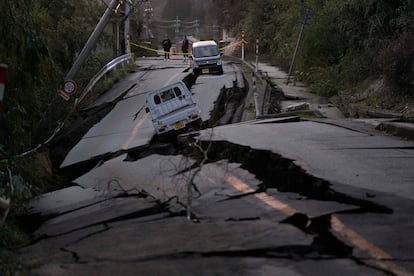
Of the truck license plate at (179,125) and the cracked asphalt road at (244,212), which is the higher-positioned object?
the cracked asphalt road at (244,212)

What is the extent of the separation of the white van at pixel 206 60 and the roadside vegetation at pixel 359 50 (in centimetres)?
414

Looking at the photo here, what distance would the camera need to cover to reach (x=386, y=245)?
651cm

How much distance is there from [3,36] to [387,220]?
19.1 feet

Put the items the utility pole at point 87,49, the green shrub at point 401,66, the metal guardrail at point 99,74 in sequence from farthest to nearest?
the metal guardrail at point 99,74
the utility pole at point 87,49
the green shrub at point 401,66

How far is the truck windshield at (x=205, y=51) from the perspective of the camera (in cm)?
3157

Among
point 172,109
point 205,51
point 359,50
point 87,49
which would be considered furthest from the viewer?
point 205,51

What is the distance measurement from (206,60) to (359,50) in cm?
897

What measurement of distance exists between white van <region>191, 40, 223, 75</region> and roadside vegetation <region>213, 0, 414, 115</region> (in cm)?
414

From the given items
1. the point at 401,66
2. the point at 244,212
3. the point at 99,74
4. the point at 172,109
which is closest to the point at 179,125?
the point at 172,109

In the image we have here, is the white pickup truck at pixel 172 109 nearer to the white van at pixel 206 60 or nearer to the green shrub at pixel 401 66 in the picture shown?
the green shrub at pixel 401 66

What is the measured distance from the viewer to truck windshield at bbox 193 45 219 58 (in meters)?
31.6

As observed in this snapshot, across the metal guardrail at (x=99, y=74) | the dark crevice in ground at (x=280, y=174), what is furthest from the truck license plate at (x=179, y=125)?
the metal guardrail at (x=99, y=74)

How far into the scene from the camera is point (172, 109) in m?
17.7

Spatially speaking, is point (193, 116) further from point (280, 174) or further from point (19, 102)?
point (19, 102)
